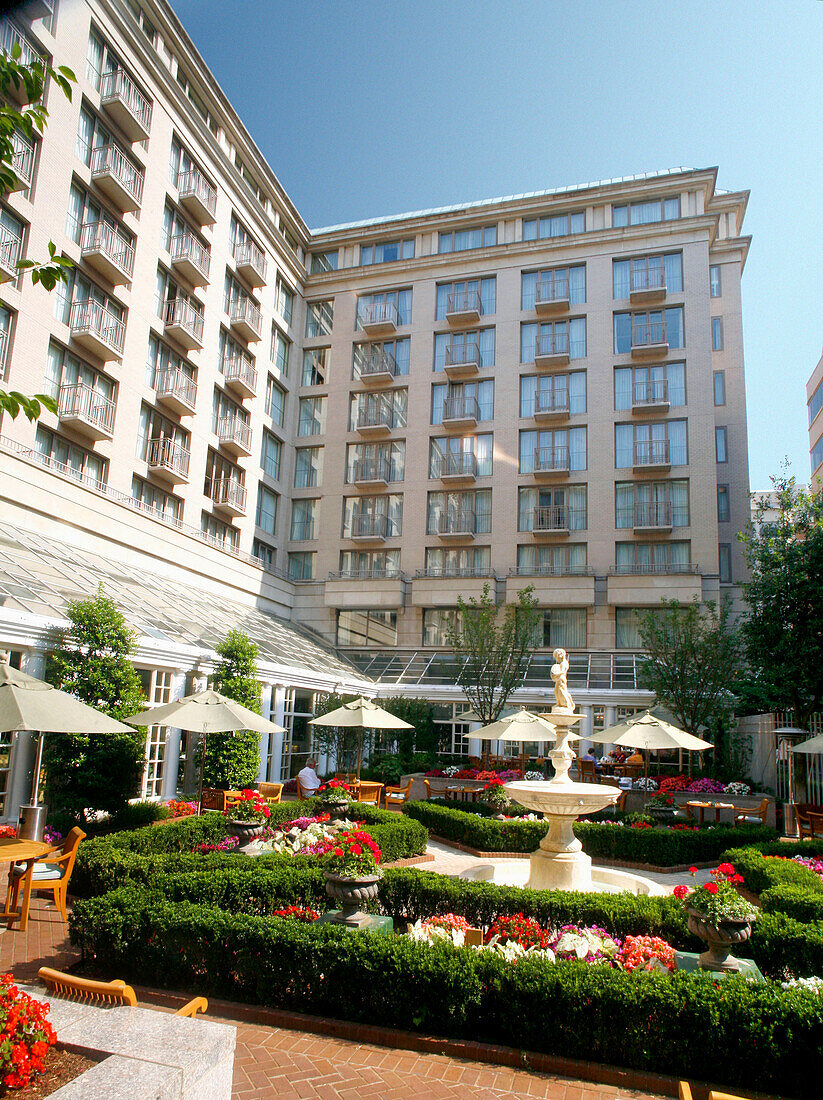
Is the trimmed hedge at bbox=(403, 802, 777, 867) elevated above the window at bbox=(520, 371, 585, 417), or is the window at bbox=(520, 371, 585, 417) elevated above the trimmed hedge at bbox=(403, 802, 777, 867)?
the window at bbox=(520, 371, 585, 417)

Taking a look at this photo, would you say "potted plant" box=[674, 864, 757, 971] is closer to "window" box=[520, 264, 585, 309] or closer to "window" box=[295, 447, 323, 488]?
"window" box=[295, 447, 323, 488]

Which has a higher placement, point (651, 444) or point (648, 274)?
point (648, 274)

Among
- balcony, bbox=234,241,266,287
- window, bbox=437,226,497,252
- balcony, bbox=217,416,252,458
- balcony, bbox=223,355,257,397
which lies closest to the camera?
balcony, bbox=217,416,252,458

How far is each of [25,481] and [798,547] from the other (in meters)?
22.8

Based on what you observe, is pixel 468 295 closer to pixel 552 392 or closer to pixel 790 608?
pixel 552 392

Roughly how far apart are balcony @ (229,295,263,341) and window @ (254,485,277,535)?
7492mm

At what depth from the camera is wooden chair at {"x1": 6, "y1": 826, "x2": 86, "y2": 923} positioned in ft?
29.1

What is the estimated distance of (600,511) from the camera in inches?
1406

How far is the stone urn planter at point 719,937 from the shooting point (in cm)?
696

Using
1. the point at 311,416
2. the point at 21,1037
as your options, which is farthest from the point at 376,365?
the point at 21,1037

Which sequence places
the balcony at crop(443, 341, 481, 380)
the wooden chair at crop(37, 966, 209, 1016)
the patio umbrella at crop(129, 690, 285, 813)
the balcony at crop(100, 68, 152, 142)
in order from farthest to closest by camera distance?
1. the balcony at crop(443, 341, 481, 380)
2. the balcony at crop(100, 68, 152, 142)
3. the patio umbrella at crop(129, 690, 285, 813)
4. the wooden chair at crop(37, 966, 209, 1016)

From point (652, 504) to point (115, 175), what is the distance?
25.9 m

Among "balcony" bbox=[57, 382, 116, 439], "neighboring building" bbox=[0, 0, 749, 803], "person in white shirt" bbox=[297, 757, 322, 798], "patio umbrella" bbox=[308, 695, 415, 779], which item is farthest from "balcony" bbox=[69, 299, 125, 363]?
"person in white shirt" bbox=[297, 757, 322, 798]

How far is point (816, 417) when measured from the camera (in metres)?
43.6
